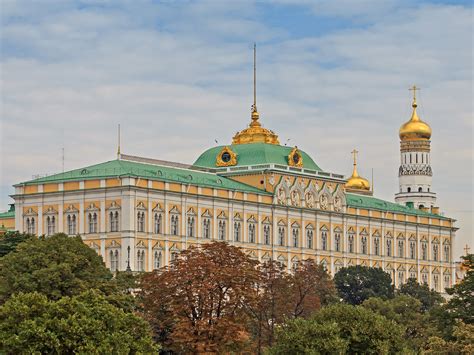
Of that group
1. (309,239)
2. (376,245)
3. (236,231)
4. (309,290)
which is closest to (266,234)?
(236,231)

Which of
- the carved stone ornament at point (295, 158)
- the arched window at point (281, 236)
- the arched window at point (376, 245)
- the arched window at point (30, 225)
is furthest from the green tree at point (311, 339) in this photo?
the arched window at point (376, 245)

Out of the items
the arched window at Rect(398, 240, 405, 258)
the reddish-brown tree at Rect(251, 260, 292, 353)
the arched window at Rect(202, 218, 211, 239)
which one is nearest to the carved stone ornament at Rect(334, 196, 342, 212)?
the arched window at Rect(398, 240, 405, 258)

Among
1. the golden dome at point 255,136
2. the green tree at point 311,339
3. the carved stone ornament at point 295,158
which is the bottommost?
the green tree at point 311,339

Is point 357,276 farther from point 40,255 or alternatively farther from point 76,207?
point 40,255

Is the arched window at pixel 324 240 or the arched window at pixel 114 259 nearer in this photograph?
the arched window at pixel 114 259

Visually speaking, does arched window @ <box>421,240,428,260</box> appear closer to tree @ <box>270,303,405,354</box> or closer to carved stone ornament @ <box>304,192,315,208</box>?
carved stone ornament @ <box>304,192,315,208</box>

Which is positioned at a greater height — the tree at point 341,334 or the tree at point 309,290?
the tree at point 309,290

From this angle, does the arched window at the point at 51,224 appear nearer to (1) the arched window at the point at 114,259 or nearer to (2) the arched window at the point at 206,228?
(1) the arched window at the point at 114,259

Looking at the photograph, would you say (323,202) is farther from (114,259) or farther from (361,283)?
(114,259)

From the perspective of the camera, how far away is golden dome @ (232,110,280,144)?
185 m

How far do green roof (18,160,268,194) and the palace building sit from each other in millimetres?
166

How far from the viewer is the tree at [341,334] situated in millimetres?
90875

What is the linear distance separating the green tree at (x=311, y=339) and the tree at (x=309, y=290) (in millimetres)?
24711

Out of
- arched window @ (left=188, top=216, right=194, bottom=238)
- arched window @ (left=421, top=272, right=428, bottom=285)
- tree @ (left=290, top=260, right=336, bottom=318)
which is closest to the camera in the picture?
tree @ (left=290, top=260, right=336, bottom=318)
